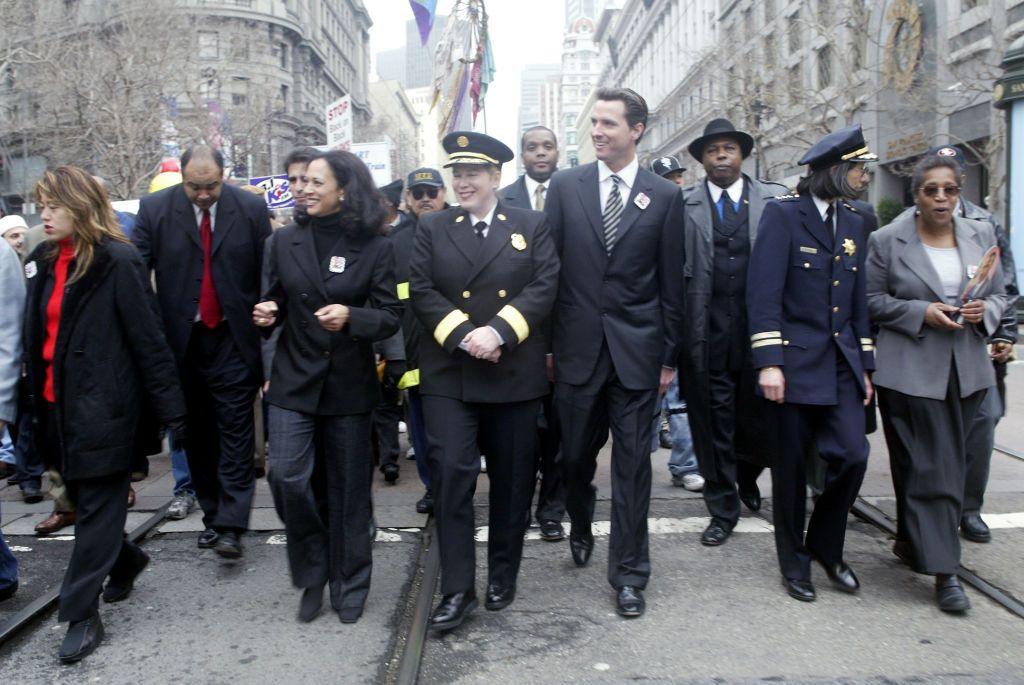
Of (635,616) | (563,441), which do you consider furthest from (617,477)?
(635,616)

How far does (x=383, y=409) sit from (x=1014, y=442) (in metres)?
5.17

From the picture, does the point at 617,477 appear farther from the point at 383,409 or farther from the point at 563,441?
the point at 383,409

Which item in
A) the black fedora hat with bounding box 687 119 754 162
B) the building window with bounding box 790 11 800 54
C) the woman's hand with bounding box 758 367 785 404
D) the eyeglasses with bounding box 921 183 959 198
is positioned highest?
the building window with bounding box 790 11 800 54

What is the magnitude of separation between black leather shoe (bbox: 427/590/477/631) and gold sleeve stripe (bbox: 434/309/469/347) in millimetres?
1086

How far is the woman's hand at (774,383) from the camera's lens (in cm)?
426

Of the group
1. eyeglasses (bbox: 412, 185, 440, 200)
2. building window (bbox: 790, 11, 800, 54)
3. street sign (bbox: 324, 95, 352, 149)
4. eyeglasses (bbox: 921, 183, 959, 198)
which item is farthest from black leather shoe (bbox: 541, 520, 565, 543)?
building window (bbox: 790, 11, 800, 54)

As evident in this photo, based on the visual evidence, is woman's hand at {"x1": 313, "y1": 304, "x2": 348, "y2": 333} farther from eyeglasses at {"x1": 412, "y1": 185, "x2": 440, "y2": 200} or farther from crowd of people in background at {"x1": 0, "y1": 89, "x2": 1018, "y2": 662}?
eyeglasses at {"x1": 412, "y1": 185, "x2": 440, "y2": 200}

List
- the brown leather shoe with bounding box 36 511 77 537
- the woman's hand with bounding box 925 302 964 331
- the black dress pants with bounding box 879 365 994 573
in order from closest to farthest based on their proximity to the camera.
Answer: the black dress pants with bounding box 879 365 994 573
the woman's hand with bounding box 925 302 964 331
the brown leather shoe with bounding box 36 511 77 537

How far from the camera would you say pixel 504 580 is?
13.8ft

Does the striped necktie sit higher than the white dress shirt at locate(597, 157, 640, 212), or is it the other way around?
the white dress shirt at locate(597, 157, 640, 212)

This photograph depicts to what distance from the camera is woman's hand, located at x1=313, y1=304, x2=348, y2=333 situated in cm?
389

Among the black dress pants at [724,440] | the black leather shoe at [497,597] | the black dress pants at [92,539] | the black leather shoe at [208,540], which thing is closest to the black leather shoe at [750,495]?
the black dress pants at [724,440]

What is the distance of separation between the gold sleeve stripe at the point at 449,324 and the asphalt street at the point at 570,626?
1256mm

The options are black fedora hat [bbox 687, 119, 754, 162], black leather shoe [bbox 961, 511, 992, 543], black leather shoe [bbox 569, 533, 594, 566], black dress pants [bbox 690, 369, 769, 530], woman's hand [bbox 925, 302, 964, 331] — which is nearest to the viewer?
woman's hand [bbox 925, 302, 964, 331]
